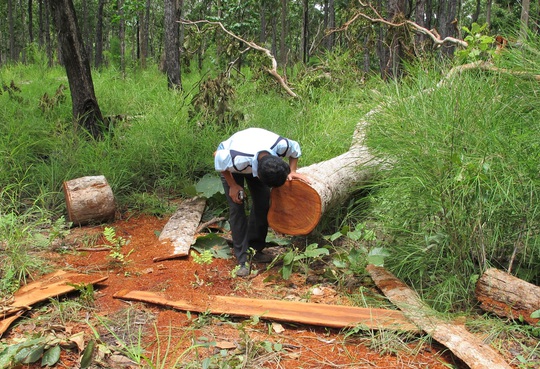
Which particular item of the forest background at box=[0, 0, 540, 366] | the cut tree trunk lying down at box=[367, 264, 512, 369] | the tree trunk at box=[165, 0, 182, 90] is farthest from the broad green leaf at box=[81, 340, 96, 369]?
the tree trunk at box=[165, 0, 182, 90]

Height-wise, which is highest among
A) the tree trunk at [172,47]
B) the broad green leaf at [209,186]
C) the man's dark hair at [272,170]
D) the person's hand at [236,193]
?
the tree trunk at [172,47]

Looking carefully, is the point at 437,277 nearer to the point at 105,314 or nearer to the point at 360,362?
the point at 360,362

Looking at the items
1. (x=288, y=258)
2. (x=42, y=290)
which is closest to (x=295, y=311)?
(x=288, y=258)

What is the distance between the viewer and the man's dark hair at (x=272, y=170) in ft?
10.8

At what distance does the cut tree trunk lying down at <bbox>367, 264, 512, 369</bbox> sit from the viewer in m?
2.40

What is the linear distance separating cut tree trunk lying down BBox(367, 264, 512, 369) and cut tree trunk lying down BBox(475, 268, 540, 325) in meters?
0.28

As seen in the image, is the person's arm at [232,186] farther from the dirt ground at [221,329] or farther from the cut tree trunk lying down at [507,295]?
the cut tree trunk lying down at [507,295]

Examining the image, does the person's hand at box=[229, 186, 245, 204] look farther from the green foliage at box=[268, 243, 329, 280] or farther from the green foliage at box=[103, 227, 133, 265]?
the green foliage at box=[103, 227, 133, 265]

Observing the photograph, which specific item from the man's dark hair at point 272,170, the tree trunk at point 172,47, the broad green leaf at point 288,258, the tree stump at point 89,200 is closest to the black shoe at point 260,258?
the broad green leaf at point 288,258

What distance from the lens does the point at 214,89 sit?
575 cm

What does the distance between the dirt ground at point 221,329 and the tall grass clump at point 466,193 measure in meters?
0.58

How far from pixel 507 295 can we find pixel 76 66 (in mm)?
5392

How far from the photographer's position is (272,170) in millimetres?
3279

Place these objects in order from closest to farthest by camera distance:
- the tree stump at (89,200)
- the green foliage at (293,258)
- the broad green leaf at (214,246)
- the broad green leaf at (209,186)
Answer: the green foliage at (293,258), the broad green leaf at (214,246), the tree stump at (89,200), the broad green leaf at (209,186)
